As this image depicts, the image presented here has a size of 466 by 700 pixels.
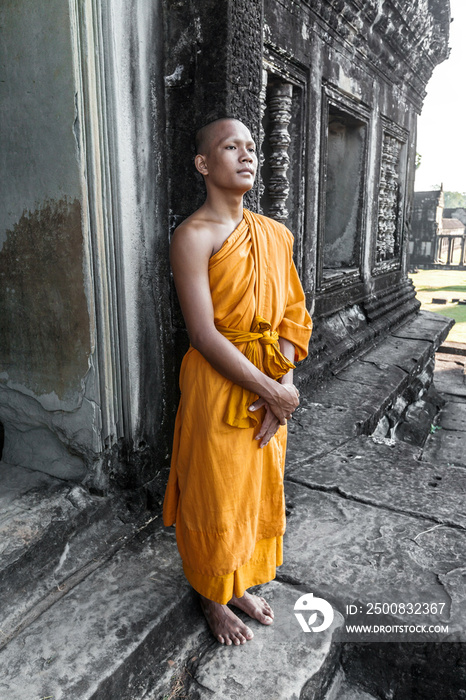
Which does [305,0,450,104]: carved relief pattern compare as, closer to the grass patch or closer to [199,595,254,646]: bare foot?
the grass patch

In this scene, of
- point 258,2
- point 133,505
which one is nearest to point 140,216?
point 258,2

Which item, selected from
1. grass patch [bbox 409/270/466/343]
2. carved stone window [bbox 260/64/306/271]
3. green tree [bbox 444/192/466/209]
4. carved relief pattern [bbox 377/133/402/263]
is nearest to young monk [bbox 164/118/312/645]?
carved stone window [bbox 260/64/306/271]

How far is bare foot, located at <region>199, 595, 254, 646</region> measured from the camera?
1629mm

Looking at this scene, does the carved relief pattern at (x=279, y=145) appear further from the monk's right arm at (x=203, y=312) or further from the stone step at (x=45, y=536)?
the stone step at (x=45, y=536)

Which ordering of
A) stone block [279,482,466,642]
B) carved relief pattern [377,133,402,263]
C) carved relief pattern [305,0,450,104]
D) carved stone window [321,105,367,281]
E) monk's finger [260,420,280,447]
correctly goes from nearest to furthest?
1. monk's finger [260,420,280,447]
2. stone block [279,482,466,642]
3. carved relief pattern [305,0,450,104]
4. carved stone window [321,105,367,281]
5. carved relief pattern [377,133,402,263]

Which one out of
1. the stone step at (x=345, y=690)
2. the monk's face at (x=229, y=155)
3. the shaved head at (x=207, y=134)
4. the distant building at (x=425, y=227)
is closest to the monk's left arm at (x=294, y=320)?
the monk's face at (x=229, y=155)

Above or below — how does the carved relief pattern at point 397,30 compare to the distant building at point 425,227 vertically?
above

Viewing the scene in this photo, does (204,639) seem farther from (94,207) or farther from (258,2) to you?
(258,2)

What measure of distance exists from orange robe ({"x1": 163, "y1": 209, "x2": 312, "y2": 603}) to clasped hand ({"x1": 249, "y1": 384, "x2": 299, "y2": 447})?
0.02 m

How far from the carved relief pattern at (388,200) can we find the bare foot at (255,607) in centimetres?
496

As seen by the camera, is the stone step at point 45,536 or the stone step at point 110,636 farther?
the stone step at point 45,536

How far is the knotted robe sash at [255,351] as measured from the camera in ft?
5.15

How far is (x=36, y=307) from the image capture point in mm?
2045

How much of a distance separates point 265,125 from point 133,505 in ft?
8.71
